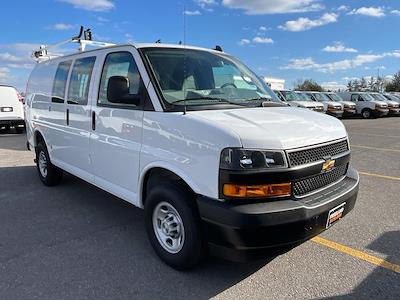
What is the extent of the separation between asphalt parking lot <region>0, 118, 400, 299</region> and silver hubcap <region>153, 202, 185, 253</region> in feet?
0.75

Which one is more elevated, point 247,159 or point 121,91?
point 121,91

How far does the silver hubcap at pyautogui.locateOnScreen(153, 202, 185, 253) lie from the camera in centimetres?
356

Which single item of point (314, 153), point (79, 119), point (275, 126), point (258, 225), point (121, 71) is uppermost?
point (121, 71)

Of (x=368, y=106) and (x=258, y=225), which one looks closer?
(x=258, y=225)

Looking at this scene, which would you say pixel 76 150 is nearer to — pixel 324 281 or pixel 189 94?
pixel 189 94

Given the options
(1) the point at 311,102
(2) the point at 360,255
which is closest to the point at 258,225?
(2) the point at 360,255

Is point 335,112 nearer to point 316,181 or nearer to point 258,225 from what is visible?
point 316,181

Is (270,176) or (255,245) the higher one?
(270,176)

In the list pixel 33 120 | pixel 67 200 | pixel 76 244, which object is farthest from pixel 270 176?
pixel 33 120

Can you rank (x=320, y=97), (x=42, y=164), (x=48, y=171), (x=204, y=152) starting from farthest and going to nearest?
(x=320, y=97), (x=42, y=164), (x=48, y=171), (x=204, y=152)

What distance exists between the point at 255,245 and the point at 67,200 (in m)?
3.77

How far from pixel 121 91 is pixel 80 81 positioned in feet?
5.16

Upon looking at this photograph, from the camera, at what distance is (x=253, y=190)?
3.00 meters

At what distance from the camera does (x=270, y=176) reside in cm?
301
